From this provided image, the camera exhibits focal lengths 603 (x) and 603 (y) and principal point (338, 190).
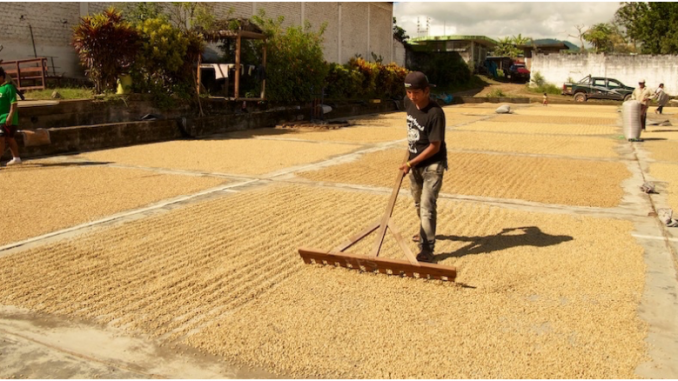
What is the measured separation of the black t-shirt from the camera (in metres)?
4.84

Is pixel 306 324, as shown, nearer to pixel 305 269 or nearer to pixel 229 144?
pixel 305 269

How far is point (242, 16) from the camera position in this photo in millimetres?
21969

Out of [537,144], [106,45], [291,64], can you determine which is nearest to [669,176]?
[537,144]

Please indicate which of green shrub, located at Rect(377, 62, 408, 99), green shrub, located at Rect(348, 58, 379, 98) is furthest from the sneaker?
green shrub, located at Rect(377, 62, 408, 99)

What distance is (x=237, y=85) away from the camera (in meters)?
17.2

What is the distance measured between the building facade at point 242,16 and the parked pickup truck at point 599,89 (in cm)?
1079

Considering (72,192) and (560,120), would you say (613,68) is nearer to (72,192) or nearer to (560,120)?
(560,120)

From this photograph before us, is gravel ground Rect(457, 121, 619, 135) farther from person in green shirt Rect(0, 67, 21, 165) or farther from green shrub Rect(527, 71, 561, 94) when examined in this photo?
green shrub Rect(527, 71, 561, 94)

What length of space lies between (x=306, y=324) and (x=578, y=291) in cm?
205

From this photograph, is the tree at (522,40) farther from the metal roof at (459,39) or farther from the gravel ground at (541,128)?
the gravel ground at (541,128)

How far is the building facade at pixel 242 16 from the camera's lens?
14.9 m

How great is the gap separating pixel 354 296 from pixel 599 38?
5416 centimetres

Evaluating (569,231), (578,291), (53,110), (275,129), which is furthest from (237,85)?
(578,291)

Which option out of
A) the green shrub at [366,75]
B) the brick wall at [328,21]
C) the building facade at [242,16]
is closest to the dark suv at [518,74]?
the building facade at [242,16]
